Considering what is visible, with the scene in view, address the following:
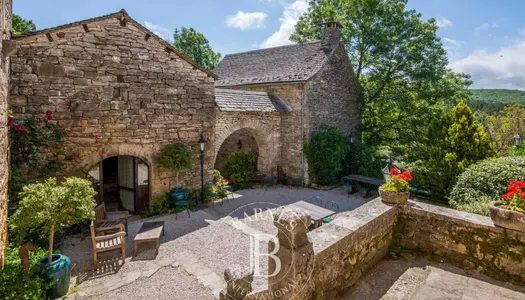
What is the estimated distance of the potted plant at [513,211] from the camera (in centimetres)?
372

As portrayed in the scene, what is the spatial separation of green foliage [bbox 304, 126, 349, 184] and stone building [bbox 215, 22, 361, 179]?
36cm

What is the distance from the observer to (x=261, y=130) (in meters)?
11.8

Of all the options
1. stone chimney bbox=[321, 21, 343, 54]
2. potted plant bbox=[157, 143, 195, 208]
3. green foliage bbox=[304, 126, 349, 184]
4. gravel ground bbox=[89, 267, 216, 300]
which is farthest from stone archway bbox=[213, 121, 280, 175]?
gravel ground bbox=[89, 267, 216, 300]

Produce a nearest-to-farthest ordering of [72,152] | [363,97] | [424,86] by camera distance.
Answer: [72,152] < [424,86] < [363,97]

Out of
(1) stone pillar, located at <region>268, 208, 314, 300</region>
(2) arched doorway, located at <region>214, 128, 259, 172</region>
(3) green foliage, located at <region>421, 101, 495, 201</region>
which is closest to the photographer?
(1) stone pillar, located at <region>268, 208, 314, 300</region>

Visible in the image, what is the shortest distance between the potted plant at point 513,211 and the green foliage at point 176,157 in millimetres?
7347

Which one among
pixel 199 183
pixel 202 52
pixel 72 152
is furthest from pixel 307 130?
pixel 202 52

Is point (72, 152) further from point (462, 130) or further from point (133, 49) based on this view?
point (462, 130)

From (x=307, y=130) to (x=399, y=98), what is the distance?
6.17 m

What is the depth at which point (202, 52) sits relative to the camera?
29.5m

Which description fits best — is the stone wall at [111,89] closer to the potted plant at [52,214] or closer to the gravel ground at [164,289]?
the potted plant at [52,214]

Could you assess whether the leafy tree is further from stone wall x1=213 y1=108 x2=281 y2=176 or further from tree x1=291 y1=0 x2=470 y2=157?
stone wall x1=213 y1=108 x2=281 y2=176

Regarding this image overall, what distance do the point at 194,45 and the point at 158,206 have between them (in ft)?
80.8

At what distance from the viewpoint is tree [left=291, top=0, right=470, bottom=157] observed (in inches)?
550
